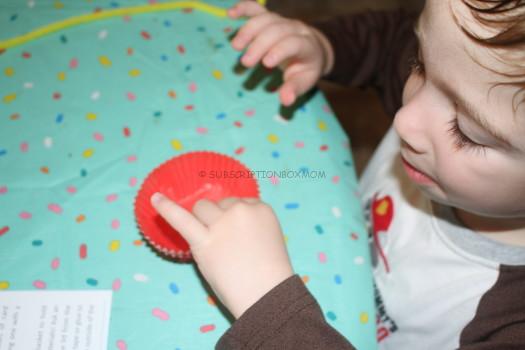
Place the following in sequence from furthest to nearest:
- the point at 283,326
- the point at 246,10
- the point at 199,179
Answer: the point at 246,10 < the point at 199,179 < the point at 283,326

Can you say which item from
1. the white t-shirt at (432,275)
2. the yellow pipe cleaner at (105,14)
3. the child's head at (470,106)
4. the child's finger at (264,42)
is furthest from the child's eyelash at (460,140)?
the yellow pipe cleaner at (105,14)

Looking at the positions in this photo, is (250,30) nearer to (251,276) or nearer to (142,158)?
(142,158)

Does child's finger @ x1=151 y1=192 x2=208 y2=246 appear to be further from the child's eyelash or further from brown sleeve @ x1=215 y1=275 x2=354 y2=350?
the child's eyelash

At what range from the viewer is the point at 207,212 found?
0.54 metres

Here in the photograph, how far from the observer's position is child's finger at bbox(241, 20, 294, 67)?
2.22 feet

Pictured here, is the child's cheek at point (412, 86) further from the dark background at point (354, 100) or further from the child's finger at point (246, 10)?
the dark background at point (354, 100)

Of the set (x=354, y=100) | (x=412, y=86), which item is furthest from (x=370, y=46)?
(x=354, y=100)

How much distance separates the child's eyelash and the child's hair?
0.24 ft

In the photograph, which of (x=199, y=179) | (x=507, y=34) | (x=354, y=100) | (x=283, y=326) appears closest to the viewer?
(x=507, y=34)

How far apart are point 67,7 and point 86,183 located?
0.33 metres

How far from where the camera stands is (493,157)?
445 millimetres

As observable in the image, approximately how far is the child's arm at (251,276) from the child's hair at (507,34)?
272 millimetres

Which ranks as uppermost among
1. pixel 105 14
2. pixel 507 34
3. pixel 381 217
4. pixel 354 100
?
pixel 507 34

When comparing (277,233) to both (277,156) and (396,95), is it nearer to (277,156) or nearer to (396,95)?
(277,156)
